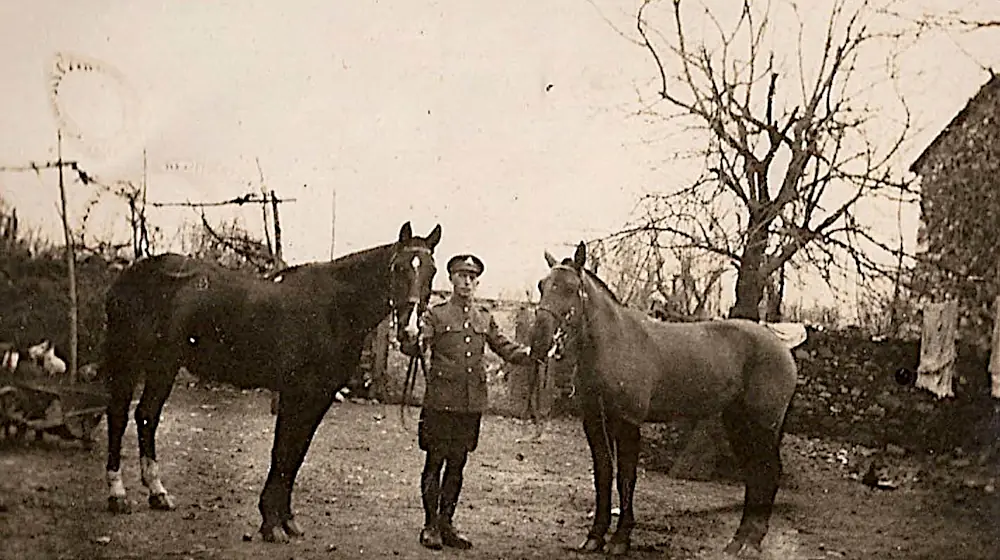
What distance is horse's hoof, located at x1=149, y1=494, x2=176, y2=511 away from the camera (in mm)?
2027

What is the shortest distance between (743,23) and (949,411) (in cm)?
100

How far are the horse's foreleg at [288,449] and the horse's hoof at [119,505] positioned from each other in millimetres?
285

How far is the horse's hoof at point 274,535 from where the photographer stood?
1.99m

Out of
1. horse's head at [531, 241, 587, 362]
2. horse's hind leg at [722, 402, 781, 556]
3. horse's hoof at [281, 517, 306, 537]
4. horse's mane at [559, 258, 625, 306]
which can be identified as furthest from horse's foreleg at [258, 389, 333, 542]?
horse's hind leg at [722, 402, 781, 556]

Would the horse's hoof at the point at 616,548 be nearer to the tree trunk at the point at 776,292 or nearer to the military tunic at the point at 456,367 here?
the military tunic at the point at 456,367

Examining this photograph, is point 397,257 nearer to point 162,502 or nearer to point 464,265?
point 464,265

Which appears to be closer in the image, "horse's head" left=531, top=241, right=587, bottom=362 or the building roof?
"horse's head" left=531, top=241, right=587, bottom=362

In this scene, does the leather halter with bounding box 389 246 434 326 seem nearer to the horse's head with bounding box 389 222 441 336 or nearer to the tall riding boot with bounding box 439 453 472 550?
the horse's head with bounding box 389 222 441 336

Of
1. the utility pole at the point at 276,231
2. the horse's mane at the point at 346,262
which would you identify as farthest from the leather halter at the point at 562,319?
the utility pole at the point at 276,231

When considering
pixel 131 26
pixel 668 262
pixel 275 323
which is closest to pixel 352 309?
pixel 275 323

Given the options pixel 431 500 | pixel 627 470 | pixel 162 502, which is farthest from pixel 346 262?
pixel 627 470

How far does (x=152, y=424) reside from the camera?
2.04m

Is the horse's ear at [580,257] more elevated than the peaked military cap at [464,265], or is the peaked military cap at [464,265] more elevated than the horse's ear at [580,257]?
the horse's ear at [580,257]

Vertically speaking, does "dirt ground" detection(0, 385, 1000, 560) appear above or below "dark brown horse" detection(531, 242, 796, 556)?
below
